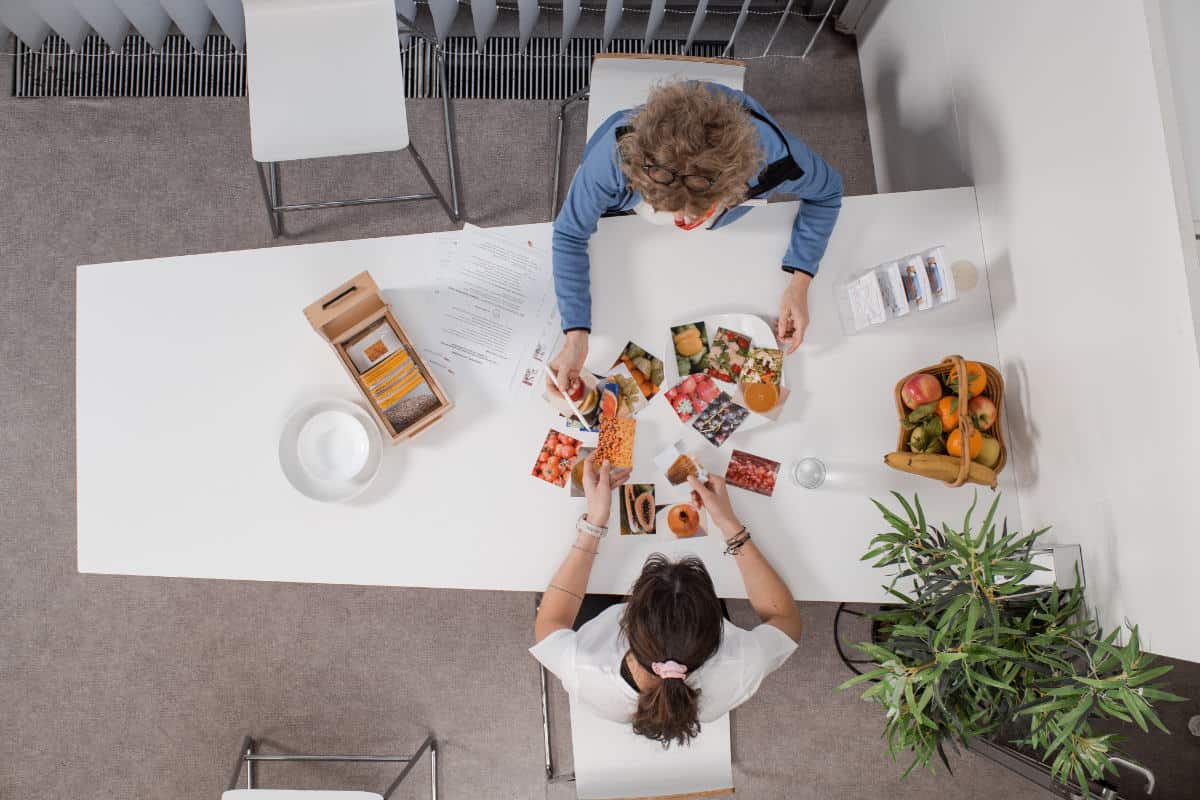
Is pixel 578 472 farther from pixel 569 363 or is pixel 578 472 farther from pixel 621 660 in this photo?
pixel 621 660

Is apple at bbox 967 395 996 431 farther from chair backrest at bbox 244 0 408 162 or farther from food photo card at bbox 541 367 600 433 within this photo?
chair backrest at bbox 244 0 408 162

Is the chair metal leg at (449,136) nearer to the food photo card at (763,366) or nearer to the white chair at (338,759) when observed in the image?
the food photo card at (763,366)

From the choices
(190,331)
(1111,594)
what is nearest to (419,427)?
(190,331)

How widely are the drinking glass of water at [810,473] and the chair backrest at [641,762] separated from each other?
576 millimetres

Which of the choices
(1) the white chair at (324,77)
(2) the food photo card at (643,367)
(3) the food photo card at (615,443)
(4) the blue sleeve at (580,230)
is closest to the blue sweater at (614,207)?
(4) the blue sleeve at (580,230)

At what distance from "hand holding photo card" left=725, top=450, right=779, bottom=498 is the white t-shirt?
11.2 inches

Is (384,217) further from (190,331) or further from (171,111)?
(190,331)

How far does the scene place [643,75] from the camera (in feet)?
6.16

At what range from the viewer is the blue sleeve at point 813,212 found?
1.50 m

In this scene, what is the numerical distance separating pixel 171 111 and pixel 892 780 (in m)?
3.17

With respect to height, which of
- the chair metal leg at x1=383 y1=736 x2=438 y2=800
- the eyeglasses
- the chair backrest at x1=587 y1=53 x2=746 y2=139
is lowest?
the chair metal leg at x1=383 y1=736 x2=438 y2=800

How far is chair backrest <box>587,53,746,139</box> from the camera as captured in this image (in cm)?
187

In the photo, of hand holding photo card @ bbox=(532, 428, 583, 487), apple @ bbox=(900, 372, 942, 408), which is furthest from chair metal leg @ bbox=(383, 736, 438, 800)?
apple @ bbox=(900, 372, 942, 408)

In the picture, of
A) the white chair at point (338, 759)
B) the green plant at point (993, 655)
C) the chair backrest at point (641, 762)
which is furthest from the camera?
the white chair at point (338, 759)
